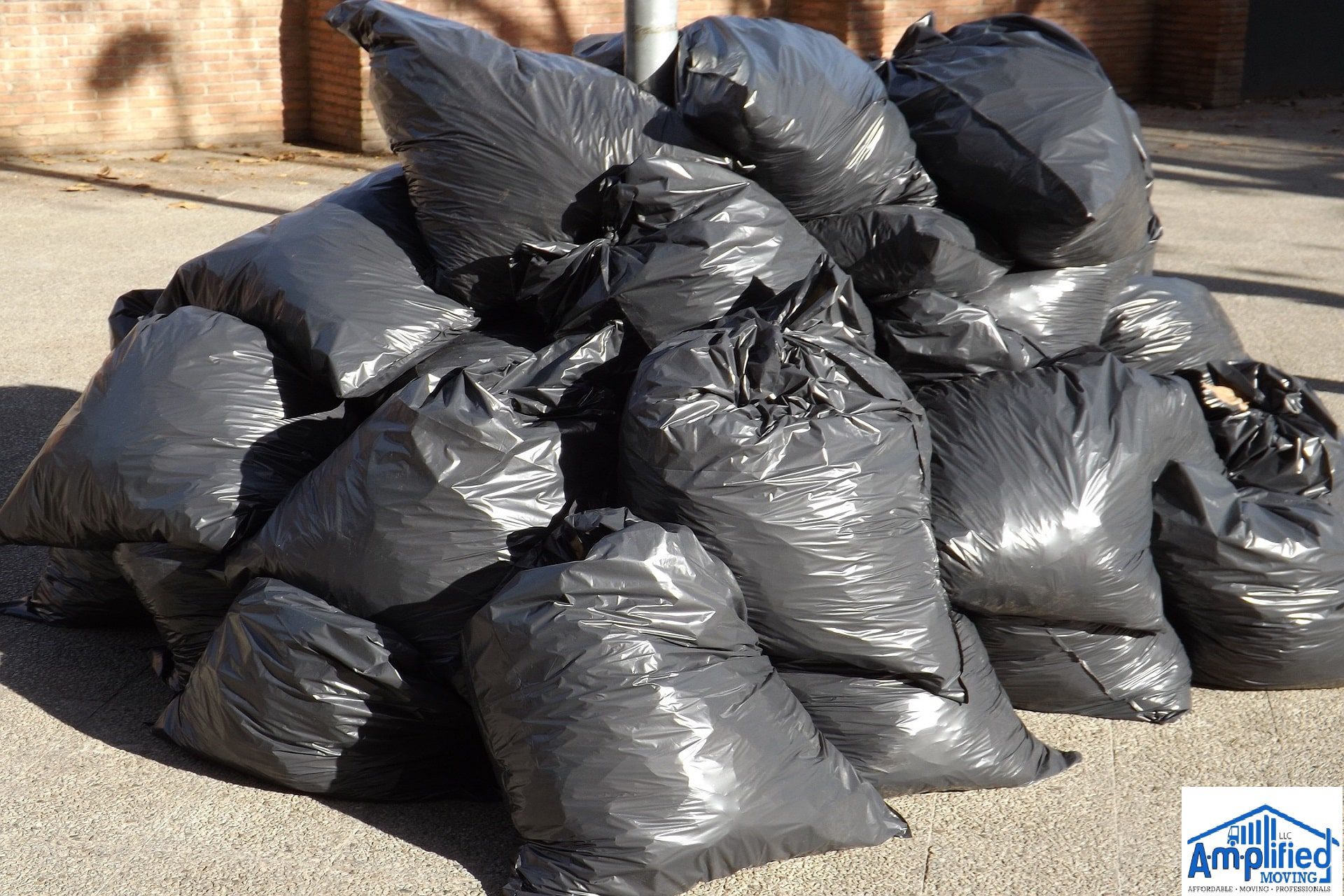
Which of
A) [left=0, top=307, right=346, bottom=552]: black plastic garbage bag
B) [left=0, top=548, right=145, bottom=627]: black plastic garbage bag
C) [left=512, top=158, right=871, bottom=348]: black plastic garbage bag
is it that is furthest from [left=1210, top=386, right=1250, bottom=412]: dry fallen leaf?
[left=0, top=548, right=145, bottom=627]: black plastic garbage bag

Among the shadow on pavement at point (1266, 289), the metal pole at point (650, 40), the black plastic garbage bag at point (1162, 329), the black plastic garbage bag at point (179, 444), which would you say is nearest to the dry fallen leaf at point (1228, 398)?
the black plastic garbage bag at point (1162, 329)

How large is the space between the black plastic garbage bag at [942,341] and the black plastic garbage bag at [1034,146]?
1.05ft

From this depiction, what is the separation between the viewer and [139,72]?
8.67 m

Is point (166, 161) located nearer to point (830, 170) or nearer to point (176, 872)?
point (830, 170)

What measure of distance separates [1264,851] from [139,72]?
8.34 meters

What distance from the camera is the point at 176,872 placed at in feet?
7.65

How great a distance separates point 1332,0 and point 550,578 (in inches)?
534

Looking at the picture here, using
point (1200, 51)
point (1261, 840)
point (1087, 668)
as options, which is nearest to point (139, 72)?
point (1087, 668)

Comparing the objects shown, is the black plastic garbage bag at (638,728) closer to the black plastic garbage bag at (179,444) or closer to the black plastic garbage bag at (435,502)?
the black plastic garbage bag at (435,502)

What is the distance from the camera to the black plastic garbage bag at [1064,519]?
274 centimetres

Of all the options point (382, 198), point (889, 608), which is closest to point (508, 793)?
point (889, 608)

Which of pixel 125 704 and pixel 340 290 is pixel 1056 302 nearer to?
pixel 340 290

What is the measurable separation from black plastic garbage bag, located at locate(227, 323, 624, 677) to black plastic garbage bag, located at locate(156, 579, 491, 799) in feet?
0.22

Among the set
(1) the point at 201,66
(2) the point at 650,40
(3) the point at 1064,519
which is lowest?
(1) the point at 201,66
